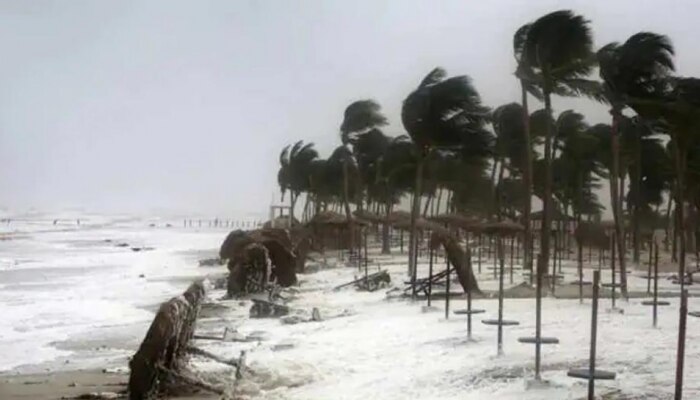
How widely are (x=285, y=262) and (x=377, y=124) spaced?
1053 inches

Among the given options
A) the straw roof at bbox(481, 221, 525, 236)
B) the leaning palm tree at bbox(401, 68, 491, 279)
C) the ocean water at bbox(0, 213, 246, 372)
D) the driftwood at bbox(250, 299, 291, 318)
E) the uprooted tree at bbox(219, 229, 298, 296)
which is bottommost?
the ocean water at bbox(0, 213, 246, 372)

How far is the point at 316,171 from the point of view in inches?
2945

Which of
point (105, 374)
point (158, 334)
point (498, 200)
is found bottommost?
point (105, 374)

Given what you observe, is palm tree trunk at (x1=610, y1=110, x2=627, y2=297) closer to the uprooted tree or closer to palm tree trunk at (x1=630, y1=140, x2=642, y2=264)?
the uprooted tree

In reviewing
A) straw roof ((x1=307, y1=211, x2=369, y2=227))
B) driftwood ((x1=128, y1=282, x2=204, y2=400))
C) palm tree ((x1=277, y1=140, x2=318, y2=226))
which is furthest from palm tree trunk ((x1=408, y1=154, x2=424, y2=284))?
palm tree ((x1=277, y1=140, x2=318, y2=226))

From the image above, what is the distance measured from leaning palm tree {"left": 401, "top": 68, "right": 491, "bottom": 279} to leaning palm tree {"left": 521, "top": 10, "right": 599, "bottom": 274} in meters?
5.38

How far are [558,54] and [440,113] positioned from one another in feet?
22.7

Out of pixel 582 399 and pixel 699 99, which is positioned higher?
pixel 699 99

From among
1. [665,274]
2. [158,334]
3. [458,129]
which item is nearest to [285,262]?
[458,129]

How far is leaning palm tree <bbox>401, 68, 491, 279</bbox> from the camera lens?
34.5 metres

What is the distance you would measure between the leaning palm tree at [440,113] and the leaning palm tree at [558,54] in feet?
17.6

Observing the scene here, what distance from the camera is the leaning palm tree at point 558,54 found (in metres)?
28.5

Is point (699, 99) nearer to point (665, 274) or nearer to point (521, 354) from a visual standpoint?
point (665, 274)

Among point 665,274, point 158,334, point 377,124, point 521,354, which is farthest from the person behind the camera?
point 377,124
